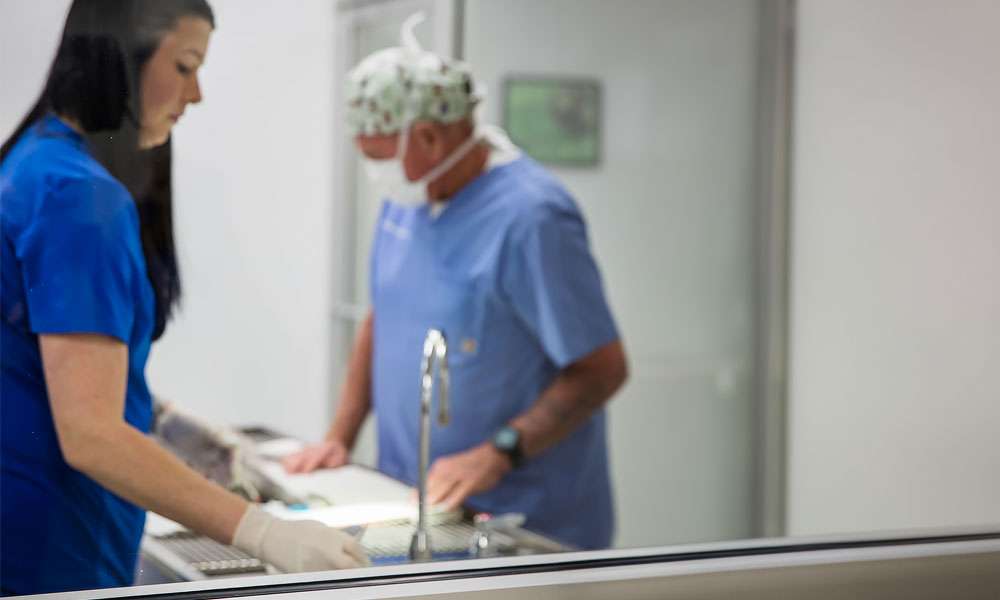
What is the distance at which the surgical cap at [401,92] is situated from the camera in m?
2.00

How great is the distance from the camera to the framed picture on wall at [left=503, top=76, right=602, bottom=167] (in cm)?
265

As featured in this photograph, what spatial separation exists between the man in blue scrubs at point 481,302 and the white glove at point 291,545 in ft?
2.24

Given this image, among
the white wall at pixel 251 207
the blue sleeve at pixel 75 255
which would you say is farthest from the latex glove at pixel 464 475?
the blue sleeve at pixel 75 255

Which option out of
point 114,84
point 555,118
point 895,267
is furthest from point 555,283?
point 114,84

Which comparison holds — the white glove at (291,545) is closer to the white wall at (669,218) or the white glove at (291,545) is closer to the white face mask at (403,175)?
the white face mask at (403,175)

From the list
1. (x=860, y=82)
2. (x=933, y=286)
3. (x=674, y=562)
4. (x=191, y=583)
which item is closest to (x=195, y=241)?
(x=191, y=583)

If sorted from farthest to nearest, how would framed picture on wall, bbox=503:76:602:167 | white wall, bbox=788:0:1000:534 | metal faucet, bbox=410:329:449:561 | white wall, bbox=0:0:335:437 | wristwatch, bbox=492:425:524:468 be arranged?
1. framed picture on wall, bbox=503:76:602:167
2. wristwatch, bbox=492:425:524:468
3. white wall, bbox=788:0:1000:534
4. metal faucet, bbox=410:329:449:561
5. white wall, bbox=0:0:335:437

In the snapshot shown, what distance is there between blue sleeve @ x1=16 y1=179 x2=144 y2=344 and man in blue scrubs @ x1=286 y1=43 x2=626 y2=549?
2.90 ft

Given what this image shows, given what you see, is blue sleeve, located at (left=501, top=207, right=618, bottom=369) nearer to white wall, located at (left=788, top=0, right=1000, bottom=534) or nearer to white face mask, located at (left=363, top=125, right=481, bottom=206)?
white face mask, located at (left=363, top=125, right=481, bottom=206)

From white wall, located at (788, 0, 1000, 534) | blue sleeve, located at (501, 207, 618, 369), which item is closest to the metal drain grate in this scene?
blue sleeve, located at (501, 207, 618, 369)

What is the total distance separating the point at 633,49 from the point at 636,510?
1.09 m

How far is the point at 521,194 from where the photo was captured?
6.70 feet

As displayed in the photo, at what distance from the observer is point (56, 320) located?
1.15 meters

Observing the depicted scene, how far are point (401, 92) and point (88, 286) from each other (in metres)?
0.95
